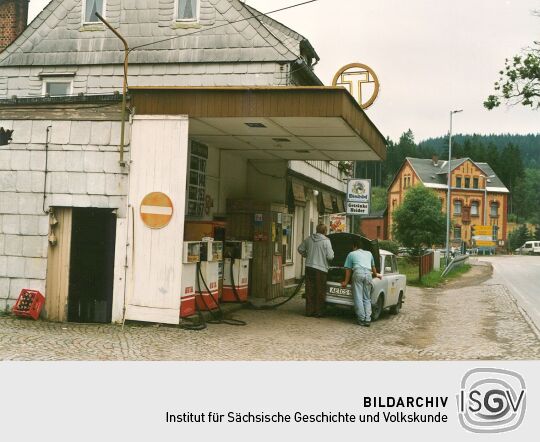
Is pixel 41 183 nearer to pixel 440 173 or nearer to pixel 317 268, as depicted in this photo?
pixel 317 268

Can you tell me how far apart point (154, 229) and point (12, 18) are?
16.4m

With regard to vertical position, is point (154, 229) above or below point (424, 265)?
above

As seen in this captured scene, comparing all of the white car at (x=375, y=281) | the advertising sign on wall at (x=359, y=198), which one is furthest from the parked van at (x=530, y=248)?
the white car at (x=375, y=281)

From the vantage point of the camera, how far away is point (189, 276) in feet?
35.3

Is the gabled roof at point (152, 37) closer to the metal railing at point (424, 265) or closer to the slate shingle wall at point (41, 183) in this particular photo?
the slate shingle wall at point (41, 183)

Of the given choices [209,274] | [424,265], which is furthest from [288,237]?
[424,265]

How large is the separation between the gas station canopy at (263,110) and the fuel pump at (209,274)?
224 cm

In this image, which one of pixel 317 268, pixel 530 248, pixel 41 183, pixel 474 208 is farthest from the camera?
pixel 474 208


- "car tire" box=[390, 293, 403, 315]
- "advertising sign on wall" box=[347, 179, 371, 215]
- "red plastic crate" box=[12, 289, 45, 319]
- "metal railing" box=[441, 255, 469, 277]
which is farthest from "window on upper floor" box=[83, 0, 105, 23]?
"metal railing" box=[441, 255, 469, 277]

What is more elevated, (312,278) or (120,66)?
(120,66)
